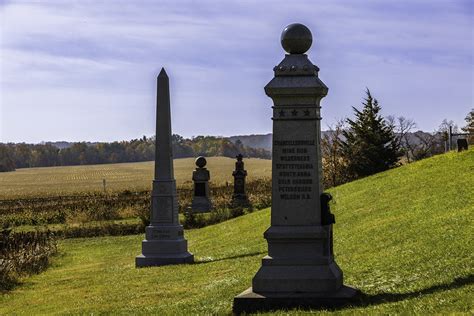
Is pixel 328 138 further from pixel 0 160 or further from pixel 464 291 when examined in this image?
pixel 0 160

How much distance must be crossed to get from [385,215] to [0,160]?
135 meters

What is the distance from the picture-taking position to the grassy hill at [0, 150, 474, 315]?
11.0 m

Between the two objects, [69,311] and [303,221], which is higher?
[303,221]

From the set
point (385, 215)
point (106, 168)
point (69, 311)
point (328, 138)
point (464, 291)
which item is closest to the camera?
point (464, 291)

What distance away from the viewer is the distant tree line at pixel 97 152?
156250 mm

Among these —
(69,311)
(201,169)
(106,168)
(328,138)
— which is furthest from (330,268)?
(106,168)

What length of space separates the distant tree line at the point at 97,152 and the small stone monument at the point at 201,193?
113 m

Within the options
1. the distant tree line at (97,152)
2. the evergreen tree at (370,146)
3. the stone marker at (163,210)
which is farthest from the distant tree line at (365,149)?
the distant tree line at (97,152)

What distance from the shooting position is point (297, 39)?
11.4 metres

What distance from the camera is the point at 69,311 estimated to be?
13.6m

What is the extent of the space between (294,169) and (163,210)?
1033cm

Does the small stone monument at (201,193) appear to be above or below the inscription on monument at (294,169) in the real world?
below

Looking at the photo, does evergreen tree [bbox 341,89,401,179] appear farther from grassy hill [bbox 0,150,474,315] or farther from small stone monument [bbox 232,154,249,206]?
grassy hill [bbox 0,150,474,315]

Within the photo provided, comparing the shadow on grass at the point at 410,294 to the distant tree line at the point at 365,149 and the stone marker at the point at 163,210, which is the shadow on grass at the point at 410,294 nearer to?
the stone marker at the point at 163,210
